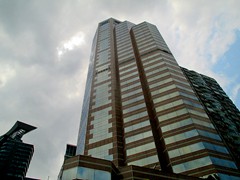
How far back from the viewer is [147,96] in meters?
59.4

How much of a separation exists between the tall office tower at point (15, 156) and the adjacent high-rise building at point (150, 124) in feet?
299

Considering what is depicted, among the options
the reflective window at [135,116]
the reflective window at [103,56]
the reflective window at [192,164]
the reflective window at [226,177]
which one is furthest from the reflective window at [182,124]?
the reflective window at [103,56]

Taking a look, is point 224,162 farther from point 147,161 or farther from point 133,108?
point 133,108

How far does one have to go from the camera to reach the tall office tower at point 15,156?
143625 mm

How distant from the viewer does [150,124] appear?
5019 cm

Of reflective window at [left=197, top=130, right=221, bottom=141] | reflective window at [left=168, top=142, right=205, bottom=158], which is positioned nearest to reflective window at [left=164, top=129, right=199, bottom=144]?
reflective window at [left=197, top=130, right=221, bottom=141]

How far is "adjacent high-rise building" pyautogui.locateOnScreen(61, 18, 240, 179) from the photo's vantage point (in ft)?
127

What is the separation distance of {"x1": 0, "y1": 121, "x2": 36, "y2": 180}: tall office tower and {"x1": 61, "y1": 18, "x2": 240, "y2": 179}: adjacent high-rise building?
91.0m

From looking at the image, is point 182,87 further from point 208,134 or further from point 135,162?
point 135,162

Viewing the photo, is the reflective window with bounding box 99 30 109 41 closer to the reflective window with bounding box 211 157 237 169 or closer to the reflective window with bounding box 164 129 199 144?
the reflective window with bounding box 164 129 199 144

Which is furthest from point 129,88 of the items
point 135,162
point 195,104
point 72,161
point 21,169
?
point 21,169

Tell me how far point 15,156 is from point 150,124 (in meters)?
149

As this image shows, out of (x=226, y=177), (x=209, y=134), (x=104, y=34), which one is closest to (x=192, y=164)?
(x=226, y=177)

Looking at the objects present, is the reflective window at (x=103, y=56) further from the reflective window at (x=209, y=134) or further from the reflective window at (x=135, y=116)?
the reflective window at (x=209, y=134)
